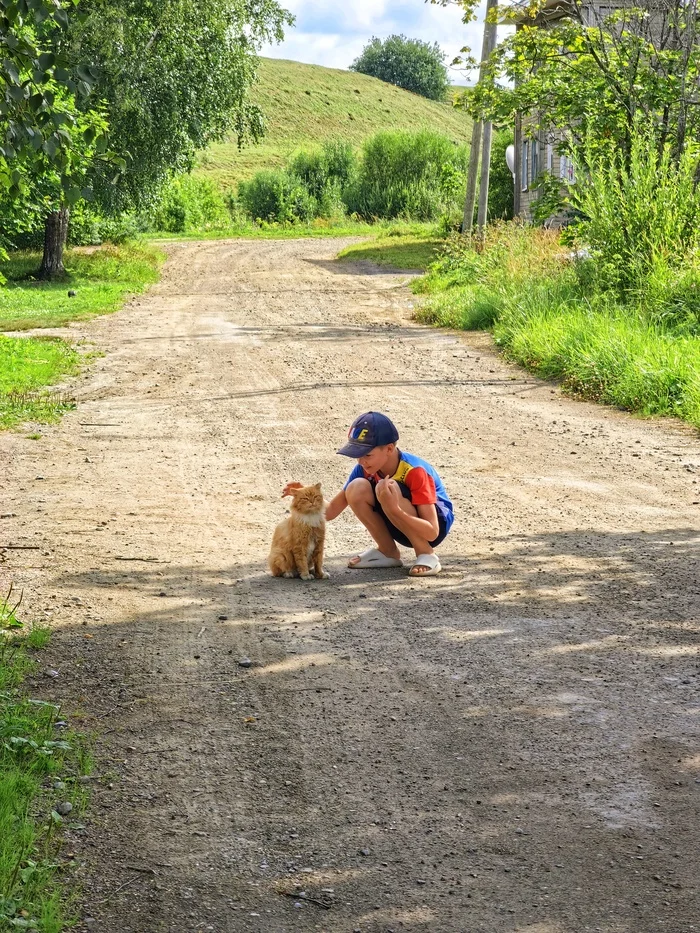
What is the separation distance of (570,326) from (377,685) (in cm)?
1106

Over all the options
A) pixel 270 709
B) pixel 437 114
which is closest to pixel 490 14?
pixel 270 709

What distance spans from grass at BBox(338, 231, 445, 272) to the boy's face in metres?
25.1

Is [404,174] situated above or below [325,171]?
below

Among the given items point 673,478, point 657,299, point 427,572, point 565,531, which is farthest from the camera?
point 657,299

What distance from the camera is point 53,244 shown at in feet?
91.8

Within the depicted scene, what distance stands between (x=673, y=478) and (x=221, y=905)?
679cm

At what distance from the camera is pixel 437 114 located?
11175 centimetres

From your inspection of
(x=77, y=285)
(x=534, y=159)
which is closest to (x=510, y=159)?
(x=534, y=159)

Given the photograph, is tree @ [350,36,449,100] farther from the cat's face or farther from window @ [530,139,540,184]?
the cat's face

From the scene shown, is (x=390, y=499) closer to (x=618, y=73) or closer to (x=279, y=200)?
(x=618, y=73)

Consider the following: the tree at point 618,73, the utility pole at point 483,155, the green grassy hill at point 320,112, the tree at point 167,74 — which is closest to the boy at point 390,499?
the tree at point 618,73

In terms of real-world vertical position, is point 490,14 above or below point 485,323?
above

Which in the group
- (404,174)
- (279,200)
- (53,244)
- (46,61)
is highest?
(404,174)

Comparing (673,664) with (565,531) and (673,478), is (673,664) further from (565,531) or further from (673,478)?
(673,478)
